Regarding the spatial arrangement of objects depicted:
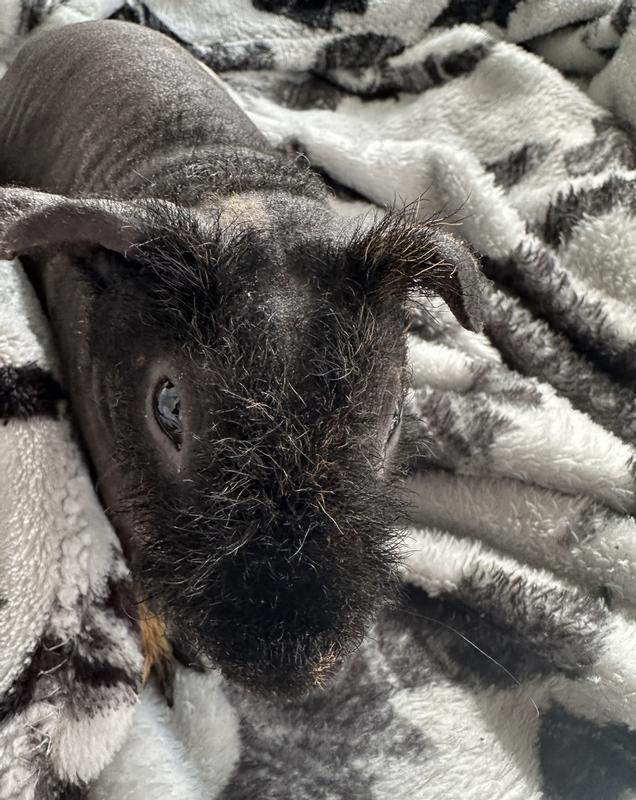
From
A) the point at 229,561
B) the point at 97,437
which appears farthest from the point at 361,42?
the point at 229,561

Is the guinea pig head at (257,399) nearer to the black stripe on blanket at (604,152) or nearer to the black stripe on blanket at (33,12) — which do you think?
the black stripe on blanket at (604,152)

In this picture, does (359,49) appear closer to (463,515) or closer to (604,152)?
(604,152)

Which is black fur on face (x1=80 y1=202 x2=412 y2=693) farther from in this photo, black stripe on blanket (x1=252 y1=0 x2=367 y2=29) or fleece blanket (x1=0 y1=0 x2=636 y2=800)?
black stripe on blanket (x1=252 y1=0 x2=367 y2=29)

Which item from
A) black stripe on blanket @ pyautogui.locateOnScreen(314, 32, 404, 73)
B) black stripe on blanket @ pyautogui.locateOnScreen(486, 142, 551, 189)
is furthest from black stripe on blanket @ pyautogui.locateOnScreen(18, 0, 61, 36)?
black stripe on blanket @ pyautogui.locateOnScreen(486, 142, 551, 189)

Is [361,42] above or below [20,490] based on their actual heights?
above

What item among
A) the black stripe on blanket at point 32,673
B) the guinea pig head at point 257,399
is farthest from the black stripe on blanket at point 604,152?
the black stripe on blanket at point 32,673

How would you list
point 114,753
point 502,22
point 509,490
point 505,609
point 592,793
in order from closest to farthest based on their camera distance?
point 114,753, point 592,793, point 505,609, point 509,490, point 502,22

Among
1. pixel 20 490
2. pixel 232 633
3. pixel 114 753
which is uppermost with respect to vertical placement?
pixel 232 633

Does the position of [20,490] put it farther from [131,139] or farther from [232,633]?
[131,139]
